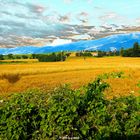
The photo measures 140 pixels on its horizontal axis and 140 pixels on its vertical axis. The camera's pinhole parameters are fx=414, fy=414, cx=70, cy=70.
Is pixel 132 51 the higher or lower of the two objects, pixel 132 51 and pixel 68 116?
the lower

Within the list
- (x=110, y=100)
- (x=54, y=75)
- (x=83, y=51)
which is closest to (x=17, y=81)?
(x=54, y=75)

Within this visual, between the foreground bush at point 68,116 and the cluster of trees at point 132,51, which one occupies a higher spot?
the foreground bush at point 68,116

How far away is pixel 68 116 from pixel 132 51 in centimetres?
7063

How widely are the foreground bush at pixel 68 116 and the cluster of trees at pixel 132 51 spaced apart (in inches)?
2611

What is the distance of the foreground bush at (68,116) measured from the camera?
5.93 metres

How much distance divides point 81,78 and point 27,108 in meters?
29.6

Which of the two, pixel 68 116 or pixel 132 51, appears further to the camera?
pixel 132 51

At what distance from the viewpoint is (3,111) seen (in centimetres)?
596

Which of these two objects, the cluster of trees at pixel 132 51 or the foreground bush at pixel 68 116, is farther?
the cluster of trees at pixel 132 51

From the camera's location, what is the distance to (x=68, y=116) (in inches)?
236

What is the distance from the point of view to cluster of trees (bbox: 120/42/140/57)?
242 ft

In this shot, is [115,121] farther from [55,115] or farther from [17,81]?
[17,81]

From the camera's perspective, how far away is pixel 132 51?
75.6 meters

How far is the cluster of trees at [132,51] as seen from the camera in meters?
73.6
